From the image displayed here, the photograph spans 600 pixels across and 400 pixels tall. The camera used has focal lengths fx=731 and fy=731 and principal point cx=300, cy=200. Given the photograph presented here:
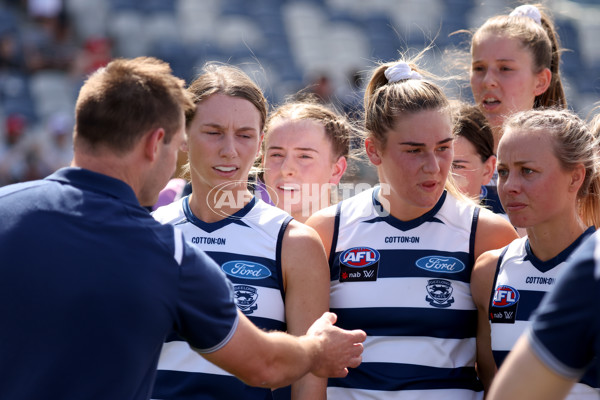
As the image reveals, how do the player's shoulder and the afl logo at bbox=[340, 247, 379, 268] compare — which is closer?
the afl logo at bbox=[340, 247, 379, 268]

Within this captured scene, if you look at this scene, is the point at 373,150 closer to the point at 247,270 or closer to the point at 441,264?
the point at 441,264

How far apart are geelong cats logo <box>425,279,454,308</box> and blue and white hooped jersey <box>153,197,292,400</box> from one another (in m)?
0.55

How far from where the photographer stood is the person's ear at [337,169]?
3.69 m

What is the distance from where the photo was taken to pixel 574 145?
259 cm

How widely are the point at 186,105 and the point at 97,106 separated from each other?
322 mm

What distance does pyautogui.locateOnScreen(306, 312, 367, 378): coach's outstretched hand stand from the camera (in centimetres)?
241

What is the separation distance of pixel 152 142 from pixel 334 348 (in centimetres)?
91

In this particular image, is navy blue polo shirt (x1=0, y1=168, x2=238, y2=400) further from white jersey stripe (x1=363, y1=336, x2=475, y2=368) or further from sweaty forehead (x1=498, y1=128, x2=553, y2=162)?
sweaty forehead (x1=498, y1=128, x2=553, y2=162)

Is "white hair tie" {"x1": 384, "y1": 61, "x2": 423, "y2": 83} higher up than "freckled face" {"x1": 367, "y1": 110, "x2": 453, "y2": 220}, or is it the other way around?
"white hair tie" {"x1": 384, "y1": 61, "x2": 423, "y2": 83}

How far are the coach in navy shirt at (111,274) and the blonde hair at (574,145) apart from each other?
1.20 meters

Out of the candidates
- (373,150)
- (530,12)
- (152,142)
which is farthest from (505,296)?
(530,12)

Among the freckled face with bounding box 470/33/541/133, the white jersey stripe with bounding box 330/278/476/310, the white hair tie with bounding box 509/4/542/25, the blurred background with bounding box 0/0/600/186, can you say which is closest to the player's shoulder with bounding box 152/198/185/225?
the white jersey stripe with bounding box 330/278/476/310

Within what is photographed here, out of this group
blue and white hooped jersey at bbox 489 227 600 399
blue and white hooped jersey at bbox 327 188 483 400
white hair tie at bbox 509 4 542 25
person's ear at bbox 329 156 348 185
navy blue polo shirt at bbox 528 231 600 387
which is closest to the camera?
navy blue polo shirt at bbox 528 231 600 387

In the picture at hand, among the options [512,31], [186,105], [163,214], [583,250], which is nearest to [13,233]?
[186,105]
